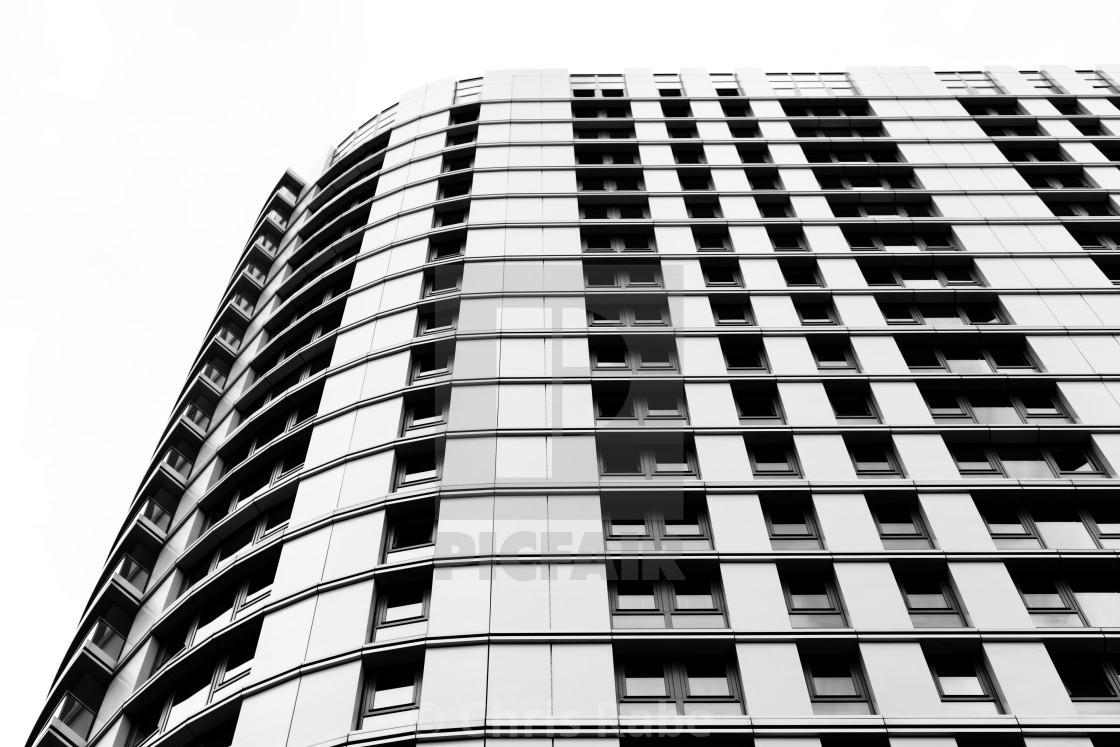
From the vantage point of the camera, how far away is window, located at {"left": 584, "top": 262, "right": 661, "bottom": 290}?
33125 millimetres

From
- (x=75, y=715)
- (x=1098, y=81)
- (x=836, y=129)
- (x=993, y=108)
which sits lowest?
(x=75, y=715)

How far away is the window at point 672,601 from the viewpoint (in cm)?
2270

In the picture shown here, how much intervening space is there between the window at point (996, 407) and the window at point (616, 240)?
454 inches

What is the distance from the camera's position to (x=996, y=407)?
28.7 meters

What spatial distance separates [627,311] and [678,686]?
13713mm

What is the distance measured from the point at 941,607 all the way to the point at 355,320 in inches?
788

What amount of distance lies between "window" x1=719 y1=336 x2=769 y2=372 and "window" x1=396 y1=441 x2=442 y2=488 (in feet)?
31.6

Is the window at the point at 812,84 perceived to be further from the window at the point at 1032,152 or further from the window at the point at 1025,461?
the window at the point at 1025,461

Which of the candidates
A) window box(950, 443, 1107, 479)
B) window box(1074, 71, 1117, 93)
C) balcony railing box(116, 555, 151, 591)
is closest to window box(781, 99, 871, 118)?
window box(1074, 71, 1117, 93)

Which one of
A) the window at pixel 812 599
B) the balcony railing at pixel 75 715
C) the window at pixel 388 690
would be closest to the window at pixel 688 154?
the window at pixel 812 599

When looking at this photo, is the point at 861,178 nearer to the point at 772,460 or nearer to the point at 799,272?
the point at 799,272

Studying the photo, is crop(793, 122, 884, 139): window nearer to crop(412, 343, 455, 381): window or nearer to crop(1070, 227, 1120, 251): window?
crop(1070, 227, 1120, 251): window

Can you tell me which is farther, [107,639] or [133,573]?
[133,573]

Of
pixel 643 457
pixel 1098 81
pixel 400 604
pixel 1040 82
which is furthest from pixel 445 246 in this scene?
pixel 1098 81
